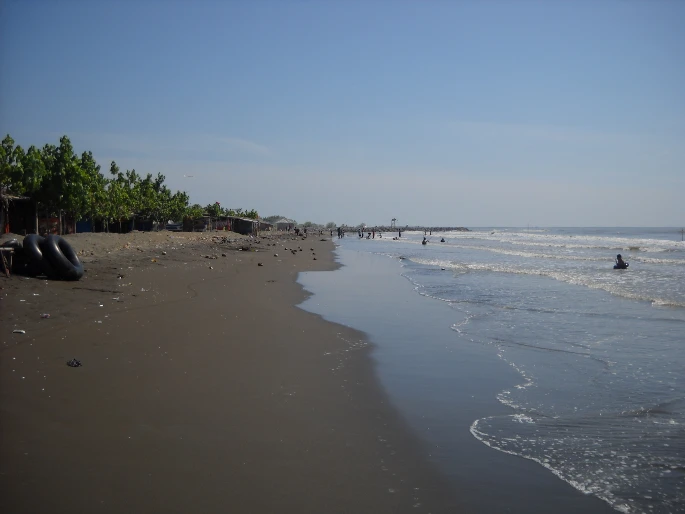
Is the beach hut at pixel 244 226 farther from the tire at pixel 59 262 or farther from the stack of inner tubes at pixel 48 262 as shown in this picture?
the stack of inner tubes at pixel 48 262

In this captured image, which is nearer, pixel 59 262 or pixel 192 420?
pixel 192 420

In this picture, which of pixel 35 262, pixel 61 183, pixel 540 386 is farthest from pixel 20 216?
pixel 540 386

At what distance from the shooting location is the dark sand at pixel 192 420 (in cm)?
403

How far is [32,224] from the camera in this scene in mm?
34312

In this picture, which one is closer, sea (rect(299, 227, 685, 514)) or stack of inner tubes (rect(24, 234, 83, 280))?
sea (rect(299, 227, 685, 514))

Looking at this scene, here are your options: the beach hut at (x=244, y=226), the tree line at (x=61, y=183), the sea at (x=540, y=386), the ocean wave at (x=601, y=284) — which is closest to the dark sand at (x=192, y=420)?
the sea at (x=540, y=386)

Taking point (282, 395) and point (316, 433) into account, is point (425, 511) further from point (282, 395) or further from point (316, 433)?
point (282, 395)

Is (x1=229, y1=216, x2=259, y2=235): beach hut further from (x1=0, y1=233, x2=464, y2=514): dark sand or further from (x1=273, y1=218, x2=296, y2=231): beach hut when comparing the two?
(x1=0, y1=233, x2=464, y2=514): dark sand

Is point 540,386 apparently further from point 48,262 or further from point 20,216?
point 20,216

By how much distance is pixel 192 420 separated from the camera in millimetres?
5473

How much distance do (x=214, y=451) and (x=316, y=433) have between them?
1.14m

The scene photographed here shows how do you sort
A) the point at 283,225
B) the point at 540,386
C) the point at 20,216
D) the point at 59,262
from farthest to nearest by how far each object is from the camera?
the point at 283,225 → the point at 20,216 → the point at 59,262 → the point at 540,386

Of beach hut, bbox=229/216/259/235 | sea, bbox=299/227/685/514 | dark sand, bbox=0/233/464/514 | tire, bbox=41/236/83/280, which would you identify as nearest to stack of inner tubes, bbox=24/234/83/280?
tire, bbox=41/236/83/280

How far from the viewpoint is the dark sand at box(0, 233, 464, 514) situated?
4.03m
